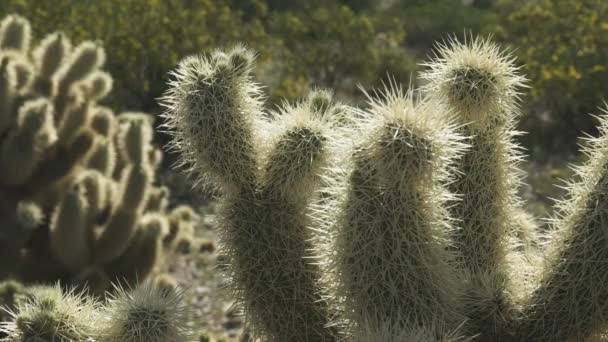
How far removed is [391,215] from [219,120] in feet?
2.22

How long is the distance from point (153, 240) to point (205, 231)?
1961mm

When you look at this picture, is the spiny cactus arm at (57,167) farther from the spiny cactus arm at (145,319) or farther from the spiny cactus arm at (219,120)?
the spiny cactus arm at (145,319)

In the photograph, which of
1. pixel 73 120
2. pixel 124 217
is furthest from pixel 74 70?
pixel 124 217

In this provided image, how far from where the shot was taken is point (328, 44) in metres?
9.88

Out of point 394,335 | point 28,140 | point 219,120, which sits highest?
point 28,140

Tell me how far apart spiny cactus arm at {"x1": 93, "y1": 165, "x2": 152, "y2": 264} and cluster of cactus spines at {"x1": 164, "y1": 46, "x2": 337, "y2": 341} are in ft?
7.48

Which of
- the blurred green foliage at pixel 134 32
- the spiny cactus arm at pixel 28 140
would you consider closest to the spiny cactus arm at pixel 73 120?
the spiny cactus arm at pixel 28 140

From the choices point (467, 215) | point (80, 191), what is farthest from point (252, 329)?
point (80, 191)

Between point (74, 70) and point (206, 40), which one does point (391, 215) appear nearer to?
point (74, 70)

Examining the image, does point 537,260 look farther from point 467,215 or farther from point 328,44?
point 328,44

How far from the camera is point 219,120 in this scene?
268 centimetres

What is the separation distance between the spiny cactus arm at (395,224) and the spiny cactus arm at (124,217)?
2.74 meters

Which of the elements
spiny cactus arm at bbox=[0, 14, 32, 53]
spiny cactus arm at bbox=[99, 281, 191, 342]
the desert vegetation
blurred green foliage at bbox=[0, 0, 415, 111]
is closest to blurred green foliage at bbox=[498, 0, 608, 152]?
blurred green foliage at bbox=[0, 0, 415, 111]

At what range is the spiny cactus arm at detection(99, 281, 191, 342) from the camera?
7.66 ft
